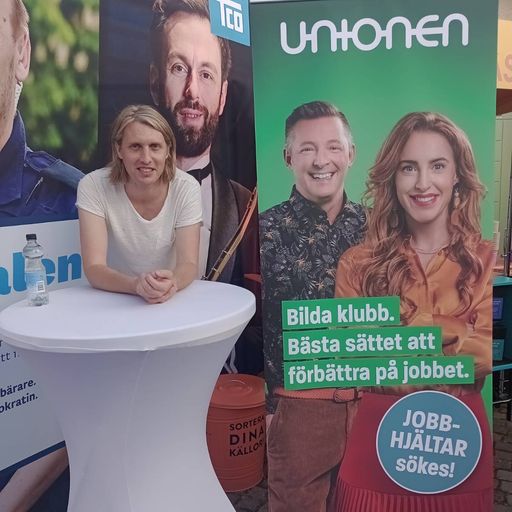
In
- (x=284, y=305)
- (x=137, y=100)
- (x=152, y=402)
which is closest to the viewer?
(x=152, y=402)

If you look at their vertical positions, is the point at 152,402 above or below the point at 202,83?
below

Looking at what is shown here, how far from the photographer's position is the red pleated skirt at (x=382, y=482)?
A: 73.7 inches

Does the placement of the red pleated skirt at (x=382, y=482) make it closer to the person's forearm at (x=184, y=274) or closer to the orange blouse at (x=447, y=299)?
the orange blouse at (x=447, y=299)

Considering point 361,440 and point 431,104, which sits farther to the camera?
point 361,440

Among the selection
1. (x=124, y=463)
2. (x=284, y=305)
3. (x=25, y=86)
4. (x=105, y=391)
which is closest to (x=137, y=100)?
(x=25, y=86)

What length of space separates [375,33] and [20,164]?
1361mm

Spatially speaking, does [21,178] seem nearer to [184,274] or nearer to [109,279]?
[109,279]

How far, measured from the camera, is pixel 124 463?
151cm

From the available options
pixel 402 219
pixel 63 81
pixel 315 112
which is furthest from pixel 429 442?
pixel 63 81

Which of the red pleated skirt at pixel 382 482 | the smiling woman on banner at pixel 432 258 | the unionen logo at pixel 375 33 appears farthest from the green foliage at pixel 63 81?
the red pleated skirt at pixel 382 482

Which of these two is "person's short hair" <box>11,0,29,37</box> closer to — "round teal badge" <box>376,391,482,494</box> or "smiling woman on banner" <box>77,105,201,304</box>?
"smiling woman on banner" <box>77,105,201,304</box>

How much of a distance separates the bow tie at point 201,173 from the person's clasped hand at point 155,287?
1.90 ft

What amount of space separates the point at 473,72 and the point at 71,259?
5.34ft

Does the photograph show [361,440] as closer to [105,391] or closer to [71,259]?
[105,391]
